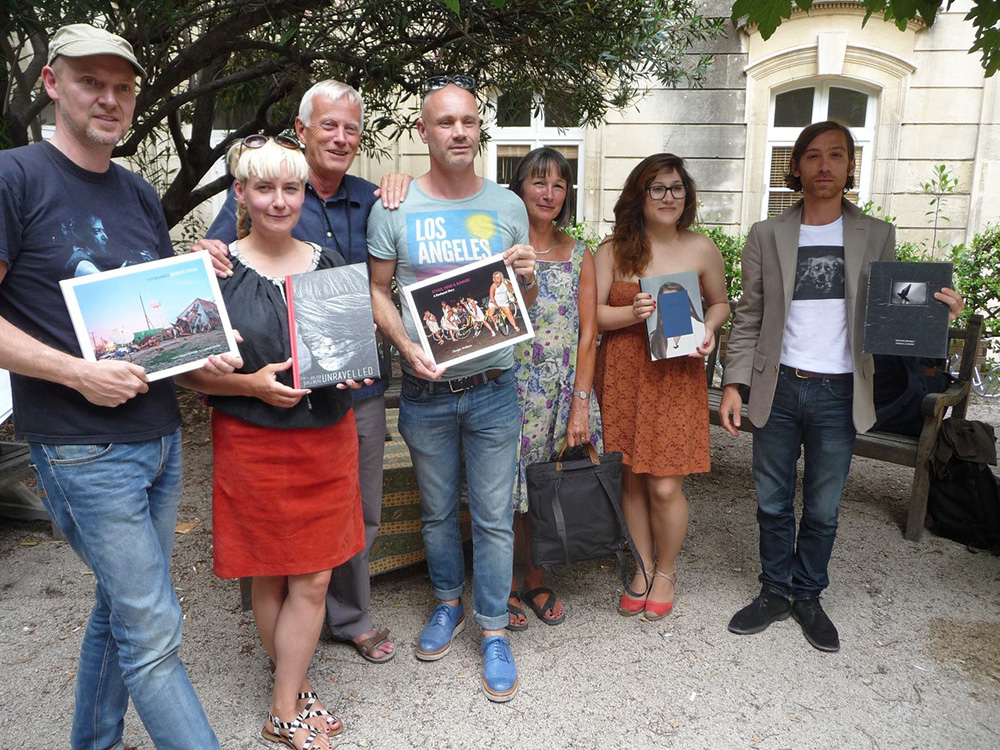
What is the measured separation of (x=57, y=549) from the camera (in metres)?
4.15

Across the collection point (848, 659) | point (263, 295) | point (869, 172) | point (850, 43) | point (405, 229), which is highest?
point (850, 43)

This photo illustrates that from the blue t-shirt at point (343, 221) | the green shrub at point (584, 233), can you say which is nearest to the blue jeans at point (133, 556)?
the blue t-shirt at point (343, 221)

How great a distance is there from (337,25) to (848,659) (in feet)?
13.5

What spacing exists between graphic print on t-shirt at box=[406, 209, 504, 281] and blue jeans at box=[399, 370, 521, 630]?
0.49 m

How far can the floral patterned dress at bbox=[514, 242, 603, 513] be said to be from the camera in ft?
10.3

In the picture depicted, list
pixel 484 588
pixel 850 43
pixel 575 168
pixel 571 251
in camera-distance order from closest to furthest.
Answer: pixel 484 588 → pixel 571 251 → pixel 850 43 → pixel 575 168

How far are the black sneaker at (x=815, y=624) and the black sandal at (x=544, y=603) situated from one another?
1096 mm

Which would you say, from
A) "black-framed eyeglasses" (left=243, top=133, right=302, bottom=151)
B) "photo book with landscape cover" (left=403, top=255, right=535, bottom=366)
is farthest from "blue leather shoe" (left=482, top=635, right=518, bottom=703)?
"black-framed eyeglasses" (left=243, top=133, right=302, bottom=151)

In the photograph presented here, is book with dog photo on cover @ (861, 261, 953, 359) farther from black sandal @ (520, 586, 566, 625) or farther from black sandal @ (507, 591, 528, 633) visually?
black sandal @ (507, 591, 528, 633)

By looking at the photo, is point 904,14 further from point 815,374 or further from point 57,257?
point 57,257

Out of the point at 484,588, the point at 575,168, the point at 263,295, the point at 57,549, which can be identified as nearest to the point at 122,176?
the point at 263,295

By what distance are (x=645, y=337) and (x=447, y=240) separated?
1.11 m

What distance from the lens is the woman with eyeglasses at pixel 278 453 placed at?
2195 mm

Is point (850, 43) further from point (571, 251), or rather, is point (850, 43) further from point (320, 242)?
point (320, 242)
